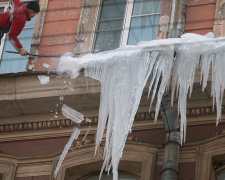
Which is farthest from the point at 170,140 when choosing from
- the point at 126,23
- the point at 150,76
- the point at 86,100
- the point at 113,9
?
the point at 113,9

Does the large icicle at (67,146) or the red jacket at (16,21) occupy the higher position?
the red jacket at (16,21)

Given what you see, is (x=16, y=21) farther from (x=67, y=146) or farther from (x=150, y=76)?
(x=150, y=76)

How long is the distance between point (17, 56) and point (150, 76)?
286 centimetres

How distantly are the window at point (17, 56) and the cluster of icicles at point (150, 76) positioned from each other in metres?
2.17

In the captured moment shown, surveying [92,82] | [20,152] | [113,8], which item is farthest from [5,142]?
[113,8]

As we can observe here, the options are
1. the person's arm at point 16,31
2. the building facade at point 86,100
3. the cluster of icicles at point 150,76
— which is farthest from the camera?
the person's arm at point 16,31

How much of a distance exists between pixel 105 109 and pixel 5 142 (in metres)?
2.03

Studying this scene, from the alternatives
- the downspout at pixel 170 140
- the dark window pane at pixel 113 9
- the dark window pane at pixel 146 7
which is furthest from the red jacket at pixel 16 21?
the downspout at pixel 170 140

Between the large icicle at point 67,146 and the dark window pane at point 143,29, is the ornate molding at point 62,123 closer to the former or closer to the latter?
the large icicle at point 67,146

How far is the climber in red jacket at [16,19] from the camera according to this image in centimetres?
1545

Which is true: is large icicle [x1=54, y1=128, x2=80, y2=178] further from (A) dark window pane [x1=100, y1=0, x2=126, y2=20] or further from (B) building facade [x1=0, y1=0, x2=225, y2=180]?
(A) dark window pane [x1=100, y1=0, x2=126, y2=20]

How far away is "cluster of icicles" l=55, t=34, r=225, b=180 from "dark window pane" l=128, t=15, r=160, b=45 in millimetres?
1379

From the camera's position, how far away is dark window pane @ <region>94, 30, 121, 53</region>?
53.3 feet

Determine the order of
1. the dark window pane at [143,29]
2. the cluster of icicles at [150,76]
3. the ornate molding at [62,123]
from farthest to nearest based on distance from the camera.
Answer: the dark window pane at [143,29] → the ornate molding at [62,123] → the cluster of icicles at [150,76]
